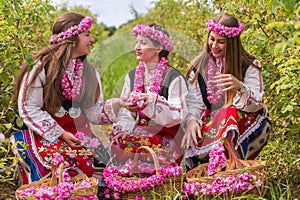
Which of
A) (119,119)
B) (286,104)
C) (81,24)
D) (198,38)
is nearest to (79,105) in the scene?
(119,119)

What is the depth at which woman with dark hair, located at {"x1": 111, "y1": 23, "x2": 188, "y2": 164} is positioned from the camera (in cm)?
313

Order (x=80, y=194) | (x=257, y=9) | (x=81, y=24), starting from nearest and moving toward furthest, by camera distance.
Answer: (x=80, y=194)
(x=81, y=24)
(x=257, y=9)

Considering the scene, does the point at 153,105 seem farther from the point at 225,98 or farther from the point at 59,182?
the point at 59,182

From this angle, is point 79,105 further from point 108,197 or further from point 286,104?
point 286,104

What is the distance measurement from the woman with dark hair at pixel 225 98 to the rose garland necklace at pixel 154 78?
0.71ft

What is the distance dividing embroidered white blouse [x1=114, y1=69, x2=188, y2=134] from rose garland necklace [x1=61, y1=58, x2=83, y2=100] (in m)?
0.36

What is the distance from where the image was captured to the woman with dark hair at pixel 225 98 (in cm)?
311

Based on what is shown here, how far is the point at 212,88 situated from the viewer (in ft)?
11.0

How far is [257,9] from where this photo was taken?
3943mm

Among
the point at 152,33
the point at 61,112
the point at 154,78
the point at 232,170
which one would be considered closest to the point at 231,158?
the point at 232,170

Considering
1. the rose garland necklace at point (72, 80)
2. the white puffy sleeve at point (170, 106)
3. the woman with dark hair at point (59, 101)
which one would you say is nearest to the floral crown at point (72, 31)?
Answer: the woman with dark hair at point (59, 101)

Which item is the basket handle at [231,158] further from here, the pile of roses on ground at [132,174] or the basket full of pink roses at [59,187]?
the basket full of pink roses at [59,187]

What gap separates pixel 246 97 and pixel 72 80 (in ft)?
3.44

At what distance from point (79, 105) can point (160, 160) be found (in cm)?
64
